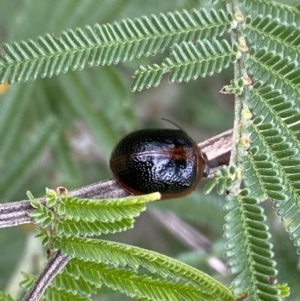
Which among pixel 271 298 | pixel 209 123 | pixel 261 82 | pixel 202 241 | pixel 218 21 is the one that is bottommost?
pixel 202 241

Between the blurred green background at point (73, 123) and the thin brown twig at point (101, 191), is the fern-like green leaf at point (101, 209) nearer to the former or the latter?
the thin brown twig at point (101, 191)

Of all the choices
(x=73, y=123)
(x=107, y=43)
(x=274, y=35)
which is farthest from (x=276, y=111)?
(x=73, y=123)

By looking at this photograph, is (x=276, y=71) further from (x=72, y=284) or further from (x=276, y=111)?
(x=72, y=284)

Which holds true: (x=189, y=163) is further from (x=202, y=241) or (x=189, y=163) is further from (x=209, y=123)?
(x=209, y=123)

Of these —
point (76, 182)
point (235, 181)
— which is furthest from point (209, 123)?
point (235, 181)

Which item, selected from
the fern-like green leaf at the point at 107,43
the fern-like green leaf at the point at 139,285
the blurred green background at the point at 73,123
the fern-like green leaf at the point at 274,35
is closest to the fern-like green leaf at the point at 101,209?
the fern-like green leaf at the point at 139,285

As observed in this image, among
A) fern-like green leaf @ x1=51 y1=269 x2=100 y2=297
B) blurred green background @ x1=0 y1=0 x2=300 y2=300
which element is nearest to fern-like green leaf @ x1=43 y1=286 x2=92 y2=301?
fern-like green leaf @ x1=51 y1=269 x2=100 y2=297
